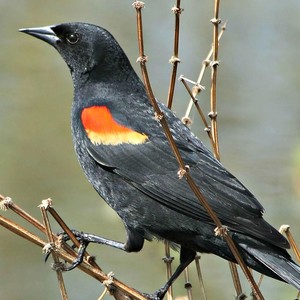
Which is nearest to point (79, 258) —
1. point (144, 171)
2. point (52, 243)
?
point (52, 243)

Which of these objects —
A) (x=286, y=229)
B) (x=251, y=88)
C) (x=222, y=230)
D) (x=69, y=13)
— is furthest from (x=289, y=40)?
(x=222, y=230)

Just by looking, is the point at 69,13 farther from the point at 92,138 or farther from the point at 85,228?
the point at 92,138

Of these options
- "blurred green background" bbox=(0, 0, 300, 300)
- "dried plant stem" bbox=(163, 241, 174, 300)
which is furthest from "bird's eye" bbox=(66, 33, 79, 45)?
"blurred green background" bbox=(0, 0, 300, 300)

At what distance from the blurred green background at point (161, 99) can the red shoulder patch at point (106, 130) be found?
1.54 m

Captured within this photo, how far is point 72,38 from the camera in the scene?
398cm

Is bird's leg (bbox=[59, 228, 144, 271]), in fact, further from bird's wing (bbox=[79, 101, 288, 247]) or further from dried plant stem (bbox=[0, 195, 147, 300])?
dried plant stem (bbox=[0, 195, 147, 300])

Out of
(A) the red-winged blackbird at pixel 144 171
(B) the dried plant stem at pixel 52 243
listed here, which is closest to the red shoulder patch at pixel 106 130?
(A) the red-winged blackbird at pixel 144 171

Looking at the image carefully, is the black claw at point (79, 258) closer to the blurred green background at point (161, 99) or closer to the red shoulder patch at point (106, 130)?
the red shoulder patch at point (106, 130)

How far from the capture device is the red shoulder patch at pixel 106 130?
371 centimetres

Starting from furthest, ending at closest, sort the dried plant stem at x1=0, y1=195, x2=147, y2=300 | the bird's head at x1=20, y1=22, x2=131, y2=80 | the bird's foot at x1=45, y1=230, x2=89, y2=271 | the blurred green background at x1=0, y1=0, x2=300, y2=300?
the blurred green background at x1=0, y1=0, x2=300, y2=300 → the bird's head at x1=20, y1=22, x2=131, y2=80 → the bird's foot at x1=45, y1=230, x2=89, y2=271 → the dried plant stem at x1=0, y1=195, x2=147, y2=300

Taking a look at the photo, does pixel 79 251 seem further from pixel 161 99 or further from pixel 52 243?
A: pixel 161 99

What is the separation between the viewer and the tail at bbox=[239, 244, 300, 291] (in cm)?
330

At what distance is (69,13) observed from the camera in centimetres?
693

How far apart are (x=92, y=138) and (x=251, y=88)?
9.63 feet
